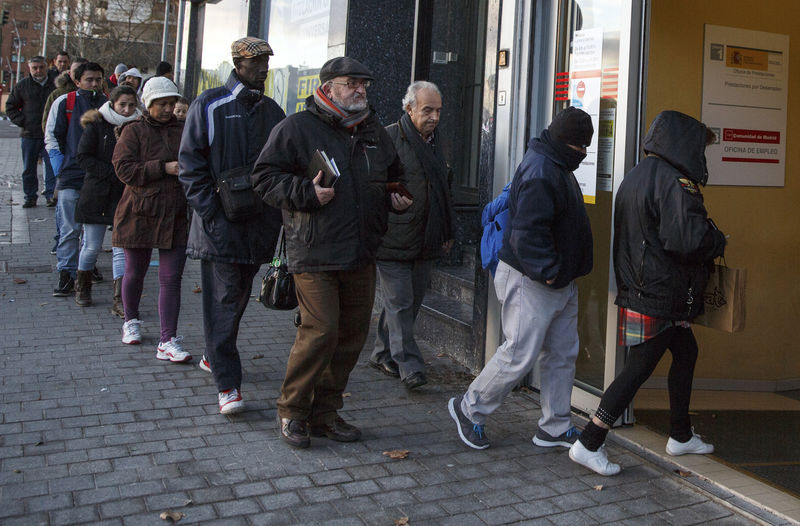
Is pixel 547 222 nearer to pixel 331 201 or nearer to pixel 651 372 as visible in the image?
pixel 651 372

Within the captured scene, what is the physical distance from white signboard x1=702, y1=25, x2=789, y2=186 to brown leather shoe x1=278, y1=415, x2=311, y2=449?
3553mm

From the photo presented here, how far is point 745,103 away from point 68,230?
232 inches

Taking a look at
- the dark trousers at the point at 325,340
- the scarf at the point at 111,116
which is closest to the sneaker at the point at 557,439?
the dark trousers at the point at 325,340

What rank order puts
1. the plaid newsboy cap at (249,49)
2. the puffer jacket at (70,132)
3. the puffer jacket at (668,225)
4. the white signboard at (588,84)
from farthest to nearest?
the puffer jacket at (70,132)
the white signboard at (588,84)
the plaid newsboy cap at (249,49)
the puffer jacket at (668,225)

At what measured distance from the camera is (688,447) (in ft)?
15.4

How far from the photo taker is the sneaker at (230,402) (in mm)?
5031

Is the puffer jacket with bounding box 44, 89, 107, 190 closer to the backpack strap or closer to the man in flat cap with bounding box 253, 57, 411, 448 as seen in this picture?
the backpack strap

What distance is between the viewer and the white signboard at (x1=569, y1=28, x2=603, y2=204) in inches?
208

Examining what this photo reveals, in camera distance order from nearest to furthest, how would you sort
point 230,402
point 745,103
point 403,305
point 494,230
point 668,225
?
point 668,225 → point 494,230 → point 230,402 → point 403,305 → point 745,103

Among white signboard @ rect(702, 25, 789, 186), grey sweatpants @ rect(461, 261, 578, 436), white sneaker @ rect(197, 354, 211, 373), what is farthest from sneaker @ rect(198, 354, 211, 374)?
white signboard @ rect(702, 25, 789, 186)

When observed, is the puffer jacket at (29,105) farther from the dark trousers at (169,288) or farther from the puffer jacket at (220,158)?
the puffer jacket at (220,158)

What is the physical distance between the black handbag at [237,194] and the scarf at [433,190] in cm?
127

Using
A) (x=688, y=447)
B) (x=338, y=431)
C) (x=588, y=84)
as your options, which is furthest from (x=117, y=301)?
(x=688, y=447)

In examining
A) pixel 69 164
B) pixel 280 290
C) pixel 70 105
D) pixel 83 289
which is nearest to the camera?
pixel 280 290
